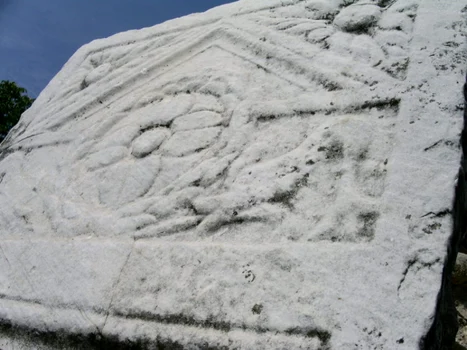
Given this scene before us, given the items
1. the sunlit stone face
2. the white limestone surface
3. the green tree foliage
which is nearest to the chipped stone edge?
the white limestone surface

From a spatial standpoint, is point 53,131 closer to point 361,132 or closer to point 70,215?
point 70,215

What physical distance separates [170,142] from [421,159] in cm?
91

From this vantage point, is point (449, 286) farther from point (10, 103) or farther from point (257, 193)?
point (10, 103)

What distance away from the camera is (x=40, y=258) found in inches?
63.2

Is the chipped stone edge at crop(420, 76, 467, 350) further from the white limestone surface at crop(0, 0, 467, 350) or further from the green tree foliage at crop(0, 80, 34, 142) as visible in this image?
the green tree foliage at crop(0, 80, 34, 142)

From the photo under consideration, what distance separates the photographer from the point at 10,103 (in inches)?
318

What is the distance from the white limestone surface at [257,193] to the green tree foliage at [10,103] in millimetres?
6411

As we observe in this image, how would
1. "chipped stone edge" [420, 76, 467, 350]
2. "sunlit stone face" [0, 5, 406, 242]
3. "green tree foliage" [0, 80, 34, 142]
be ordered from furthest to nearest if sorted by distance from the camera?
"green tree foliage" [0, 80, 34, 142] → "sunlit stone face" [0, 5, 406, 242] → "chipped stone edge" [420, 76, 467, 350]

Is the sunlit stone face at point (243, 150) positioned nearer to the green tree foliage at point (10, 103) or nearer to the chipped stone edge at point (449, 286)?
the chipped stone edge at point (449, 286)

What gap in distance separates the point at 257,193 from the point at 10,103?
25.7 ft

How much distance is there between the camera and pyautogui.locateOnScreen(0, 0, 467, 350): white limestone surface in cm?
114

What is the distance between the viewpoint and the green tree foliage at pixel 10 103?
798 centimetres

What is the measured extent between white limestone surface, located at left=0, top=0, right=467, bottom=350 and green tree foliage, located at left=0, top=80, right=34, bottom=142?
21.0ft

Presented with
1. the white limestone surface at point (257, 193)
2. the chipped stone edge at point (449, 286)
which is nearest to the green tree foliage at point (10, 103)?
the white limestone surface at point (257, 193)
